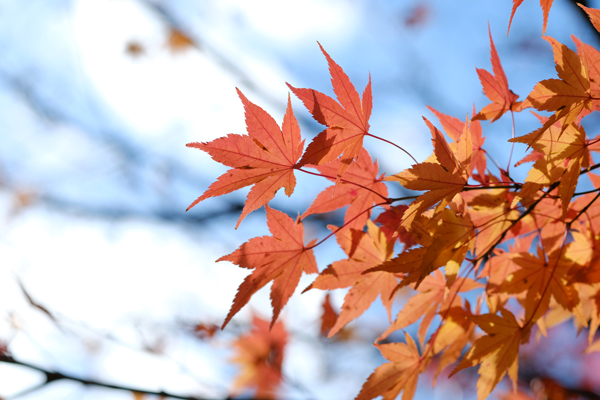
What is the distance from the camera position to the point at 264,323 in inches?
93.7

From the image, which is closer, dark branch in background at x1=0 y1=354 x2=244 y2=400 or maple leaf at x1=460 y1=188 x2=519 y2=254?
maple leaf at x1=460 y1=188 x2=519 y2=254

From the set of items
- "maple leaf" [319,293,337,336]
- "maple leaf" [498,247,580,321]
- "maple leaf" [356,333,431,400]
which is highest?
"maple leaf" [319,293,337,336]

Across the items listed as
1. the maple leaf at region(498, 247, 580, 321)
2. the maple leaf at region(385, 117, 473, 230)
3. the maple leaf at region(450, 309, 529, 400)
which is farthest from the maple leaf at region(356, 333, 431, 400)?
the maple leaf at region(385, 117, 473, 230)

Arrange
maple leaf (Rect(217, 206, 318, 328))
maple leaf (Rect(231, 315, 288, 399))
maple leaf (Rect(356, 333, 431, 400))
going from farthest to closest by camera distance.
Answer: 1. maple leaf (Rect(231, 315, 288, 399))
2. maple leaf (Rect(356, 333, 431, 400))
3. maple leaf (Rect(217, 206, 318, 328))

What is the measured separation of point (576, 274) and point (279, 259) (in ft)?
1.86

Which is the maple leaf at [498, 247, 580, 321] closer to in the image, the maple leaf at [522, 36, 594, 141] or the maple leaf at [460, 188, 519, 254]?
the maple leaf at [460, 188, 519, 254]

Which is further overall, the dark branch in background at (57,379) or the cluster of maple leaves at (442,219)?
Result: the dark branch in background at (57,379)

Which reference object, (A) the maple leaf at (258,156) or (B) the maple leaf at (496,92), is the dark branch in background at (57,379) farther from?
(B) the maple leaf at (496,92)

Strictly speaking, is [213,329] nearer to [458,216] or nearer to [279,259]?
[279,259]

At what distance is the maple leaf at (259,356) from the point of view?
228 cm

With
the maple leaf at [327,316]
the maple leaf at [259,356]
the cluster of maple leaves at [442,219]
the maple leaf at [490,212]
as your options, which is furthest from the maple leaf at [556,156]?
the maple leaf at [259,356]

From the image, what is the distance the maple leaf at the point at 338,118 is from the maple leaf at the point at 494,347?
0.39 m

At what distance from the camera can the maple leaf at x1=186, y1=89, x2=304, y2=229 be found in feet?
1.90

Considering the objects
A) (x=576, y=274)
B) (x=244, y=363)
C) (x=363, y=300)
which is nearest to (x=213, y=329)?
(x=244, y=363)
